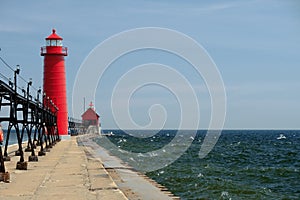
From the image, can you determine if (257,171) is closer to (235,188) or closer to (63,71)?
(235,188)

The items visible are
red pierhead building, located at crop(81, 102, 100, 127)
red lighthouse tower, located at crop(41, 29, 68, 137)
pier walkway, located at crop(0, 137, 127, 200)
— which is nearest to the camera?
pier walkway, located at crop(0, 137, 127, 200)

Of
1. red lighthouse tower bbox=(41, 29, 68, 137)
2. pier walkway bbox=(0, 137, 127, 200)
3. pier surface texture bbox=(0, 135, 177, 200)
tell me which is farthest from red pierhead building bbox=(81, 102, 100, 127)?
pier walkway bbox=(0, 137, 127, 200)

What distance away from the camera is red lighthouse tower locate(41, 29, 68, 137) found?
48.7m

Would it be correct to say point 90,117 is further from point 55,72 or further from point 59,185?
point 59,185

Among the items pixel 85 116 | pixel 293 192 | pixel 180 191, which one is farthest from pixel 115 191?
pixel 85 116

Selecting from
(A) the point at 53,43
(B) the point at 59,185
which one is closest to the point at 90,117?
(A) the point at 53,43

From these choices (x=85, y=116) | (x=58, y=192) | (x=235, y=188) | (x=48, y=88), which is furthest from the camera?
(x=85, y=116)

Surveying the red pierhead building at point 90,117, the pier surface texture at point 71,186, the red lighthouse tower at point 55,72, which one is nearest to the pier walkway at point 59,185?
the pier surface texture at point 71,186

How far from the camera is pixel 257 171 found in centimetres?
3216

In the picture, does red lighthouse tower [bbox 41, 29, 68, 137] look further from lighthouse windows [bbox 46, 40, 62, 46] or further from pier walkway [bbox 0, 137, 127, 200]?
pier walkway [bbox 0, 137, 127, 200]

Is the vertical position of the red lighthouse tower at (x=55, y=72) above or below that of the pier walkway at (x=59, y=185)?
above

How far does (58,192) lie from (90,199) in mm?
1292

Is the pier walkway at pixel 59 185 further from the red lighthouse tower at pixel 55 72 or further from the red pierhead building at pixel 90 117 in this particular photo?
the red pierhead building at pixel 90 117

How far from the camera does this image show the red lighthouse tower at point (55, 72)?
48719 millimetres
